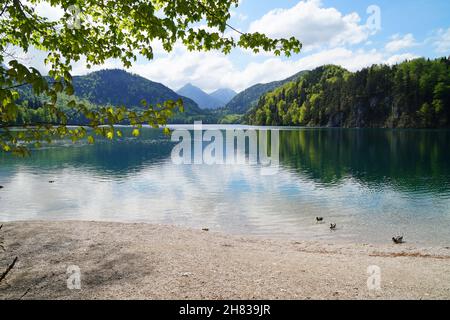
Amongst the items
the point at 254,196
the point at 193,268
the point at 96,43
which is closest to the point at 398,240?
the point at 193,268

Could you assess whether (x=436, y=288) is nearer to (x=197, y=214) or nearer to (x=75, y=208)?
(x=197, y=214)

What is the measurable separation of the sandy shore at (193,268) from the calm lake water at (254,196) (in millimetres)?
6835

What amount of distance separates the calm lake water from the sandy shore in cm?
684

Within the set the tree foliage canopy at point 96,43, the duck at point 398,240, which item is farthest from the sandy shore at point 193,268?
the tree foliage canopy at point 96,43

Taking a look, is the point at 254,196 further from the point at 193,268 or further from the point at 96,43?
the point at 96,43

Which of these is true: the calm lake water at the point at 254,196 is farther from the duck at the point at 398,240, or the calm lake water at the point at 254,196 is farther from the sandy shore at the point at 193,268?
the sandy shore at the point at 193,268

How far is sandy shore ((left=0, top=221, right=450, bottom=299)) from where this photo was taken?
11.4 meters

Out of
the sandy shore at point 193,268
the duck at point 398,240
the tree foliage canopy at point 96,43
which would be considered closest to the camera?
the tree foliage canopy at point 96,43

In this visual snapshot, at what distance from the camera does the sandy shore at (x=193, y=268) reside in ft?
37.4

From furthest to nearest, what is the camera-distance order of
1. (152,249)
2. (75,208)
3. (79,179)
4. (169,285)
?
(79,179) < (75,208) < (152,249) < (169,285)

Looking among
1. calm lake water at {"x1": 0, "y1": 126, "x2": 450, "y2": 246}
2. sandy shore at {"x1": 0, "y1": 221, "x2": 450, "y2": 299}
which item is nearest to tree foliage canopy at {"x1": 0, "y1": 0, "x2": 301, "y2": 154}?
sandy shore at {"x1": 0, "y1": 221, "x2": 450, "y2": 299}
